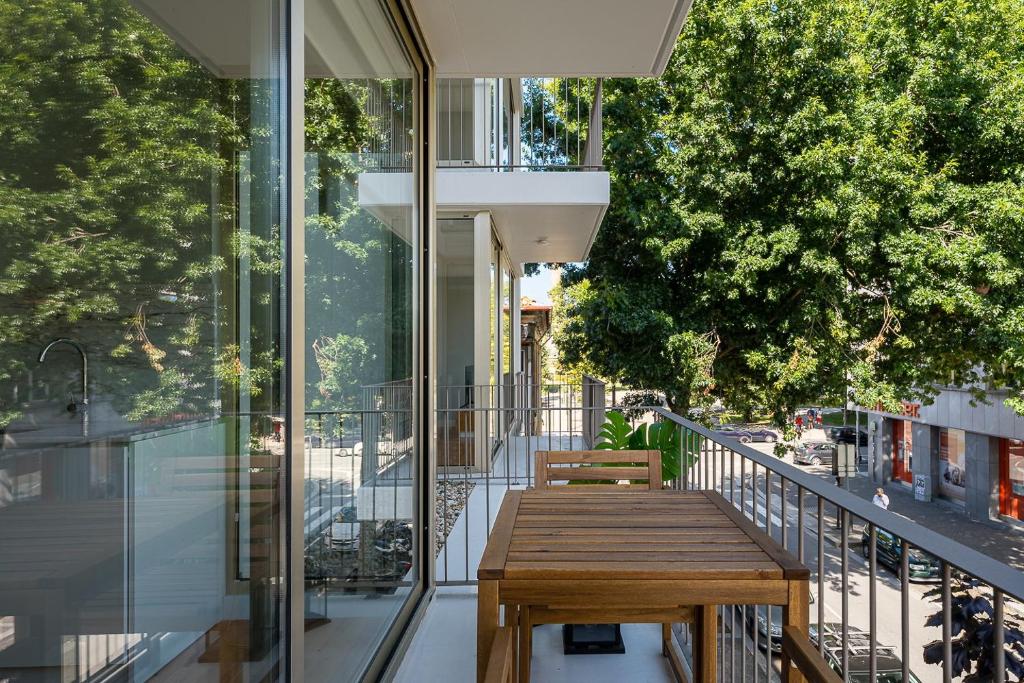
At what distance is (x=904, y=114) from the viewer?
10617 millimetres

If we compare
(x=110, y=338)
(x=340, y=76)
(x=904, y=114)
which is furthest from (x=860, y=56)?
(x=110, y=338)

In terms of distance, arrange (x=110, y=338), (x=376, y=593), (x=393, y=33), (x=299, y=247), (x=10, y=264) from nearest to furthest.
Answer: (x=10, y=264) < (x=110, y=338) < (x=299, y=247) < (x=376, y=593) < (x=393, y=33)

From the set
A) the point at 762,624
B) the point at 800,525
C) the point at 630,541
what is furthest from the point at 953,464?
the point at 630,541

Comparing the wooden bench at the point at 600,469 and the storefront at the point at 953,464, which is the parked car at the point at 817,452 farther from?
the wooden bench at the point at 600,469

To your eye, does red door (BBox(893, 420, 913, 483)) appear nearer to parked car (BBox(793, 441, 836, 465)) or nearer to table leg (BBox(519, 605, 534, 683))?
parked car (BBox(793, 441, 836, 465))

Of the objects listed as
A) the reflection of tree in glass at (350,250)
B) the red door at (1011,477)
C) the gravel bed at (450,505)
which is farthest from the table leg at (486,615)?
the red door at (1011,477)

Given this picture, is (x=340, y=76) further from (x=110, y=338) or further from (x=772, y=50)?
(x=772, y=50)

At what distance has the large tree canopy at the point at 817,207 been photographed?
1010cm

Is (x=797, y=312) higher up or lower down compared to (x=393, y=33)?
lower down

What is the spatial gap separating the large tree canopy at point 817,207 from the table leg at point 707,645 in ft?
29.7

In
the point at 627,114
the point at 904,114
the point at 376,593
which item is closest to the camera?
the point at 376,593

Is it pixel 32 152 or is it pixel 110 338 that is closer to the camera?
pixel 32 152

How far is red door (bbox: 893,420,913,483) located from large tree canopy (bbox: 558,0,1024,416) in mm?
8089

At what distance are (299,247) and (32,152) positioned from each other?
829 millimetres
